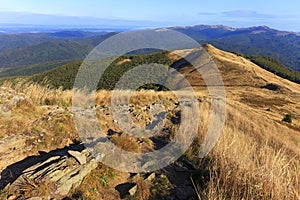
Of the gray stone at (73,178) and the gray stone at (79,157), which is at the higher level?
the gray stone at (79,157)


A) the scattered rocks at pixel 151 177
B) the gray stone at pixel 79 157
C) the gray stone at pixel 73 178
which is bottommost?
the scattered rocks at pixel 151 177

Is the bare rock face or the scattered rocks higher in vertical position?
the bare rock face

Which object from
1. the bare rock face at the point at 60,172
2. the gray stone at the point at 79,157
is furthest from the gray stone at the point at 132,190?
the gray stone at the point at 79,157

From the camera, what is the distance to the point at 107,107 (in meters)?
10.0

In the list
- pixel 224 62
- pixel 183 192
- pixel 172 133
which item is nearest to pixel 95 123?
pixel 172 133

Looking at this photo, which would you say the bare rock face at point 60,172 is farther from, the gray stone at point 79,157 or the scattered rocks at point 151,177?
the scattered rocks at point 151,177

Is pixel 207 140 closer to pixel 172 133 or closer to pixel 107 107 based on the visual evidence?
pixel 172 133

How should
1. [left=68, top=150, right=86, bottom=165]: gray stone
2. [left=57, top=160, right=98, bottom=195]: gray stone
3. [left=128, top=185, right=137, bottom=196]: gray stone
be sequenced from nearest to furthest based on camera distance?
[left=57, top=160, right=98, bottom=195]: gray stone
[left=128, top=185, right=137, bottom=196]: gray stone
[left=68, top=150, right=86, bottom=165]: gray stone

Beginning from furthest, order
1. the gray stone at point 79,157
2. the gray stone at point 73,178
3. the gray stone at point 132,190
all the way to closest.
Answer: the gray stone at point 79,157 → the gray stone at point 132,190 → the gray stone at point 73,178

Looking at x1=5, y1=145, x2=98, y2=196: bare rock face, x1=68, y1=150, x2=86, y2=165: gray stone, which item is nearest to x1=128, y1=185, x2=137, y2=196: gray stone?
x1=5, y1=145, x2=98, y2=196: bare rock face

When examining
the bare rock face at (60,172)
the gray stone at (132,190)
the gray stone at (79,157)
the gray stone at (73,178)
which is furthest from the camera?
the gray stone at (79,157)

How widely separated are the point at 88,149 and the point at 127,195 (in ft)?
5.56

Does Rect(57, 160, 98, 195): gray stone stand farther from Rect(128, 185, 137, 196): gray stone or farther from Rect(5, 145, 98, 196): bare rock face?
Rect(128, 185, 137, 196): gray stone

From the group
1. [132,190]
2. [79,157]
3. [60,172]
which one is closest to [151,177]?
[132,190]
